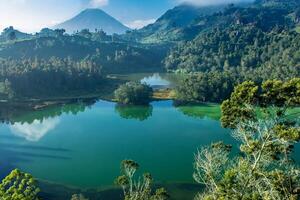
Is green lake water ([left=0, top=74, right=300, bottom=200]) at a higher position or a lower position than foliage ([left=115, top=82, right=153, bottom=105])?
lower

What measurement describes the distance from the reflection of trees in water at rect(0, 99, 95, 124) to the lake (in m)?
0.25

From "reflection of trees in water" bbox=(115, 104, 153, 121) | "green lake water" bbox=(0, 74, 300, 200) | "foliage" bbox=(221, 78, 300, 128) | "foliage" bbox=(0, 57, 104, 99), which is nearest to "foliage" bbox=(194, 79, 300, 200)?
"foliage" bbox=(221, 78, 300, 128)

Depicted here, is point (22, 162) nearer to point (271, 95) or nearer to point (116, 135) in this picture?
point (116, 135)

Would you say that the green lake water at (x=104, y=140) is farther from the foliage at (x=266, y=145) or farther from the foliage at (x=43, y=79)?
the foliage at (x=266, y=145)

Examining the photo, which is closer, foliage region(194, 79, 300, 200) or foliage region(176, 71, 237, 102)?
foliage region(194, 79, 300, 200)

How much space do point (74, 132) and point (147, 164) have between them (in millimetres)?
28309

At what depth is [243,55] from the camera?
631 ft

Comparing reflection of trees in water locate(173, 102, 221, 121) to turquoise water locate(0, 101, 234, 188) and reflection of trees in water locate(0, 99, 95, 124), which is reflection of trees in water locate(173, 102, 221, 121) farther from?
reflection of trees in water locate(0, 99, 95, 124)

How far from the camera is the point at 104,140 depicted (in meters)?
77.4

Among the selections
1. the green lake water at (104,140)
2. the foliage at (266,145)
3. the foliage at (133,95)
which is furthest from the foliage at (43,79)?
the foliage at (266,145)

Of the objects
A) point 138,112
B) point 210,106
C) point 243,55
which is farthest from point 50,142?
point 243,55

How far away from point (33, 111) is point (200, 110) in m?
46.1

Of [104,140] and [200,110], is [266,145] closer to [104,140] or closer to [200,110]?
[104,140]

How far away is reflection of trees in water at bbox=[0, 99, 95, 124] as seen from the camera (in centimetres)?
9775
